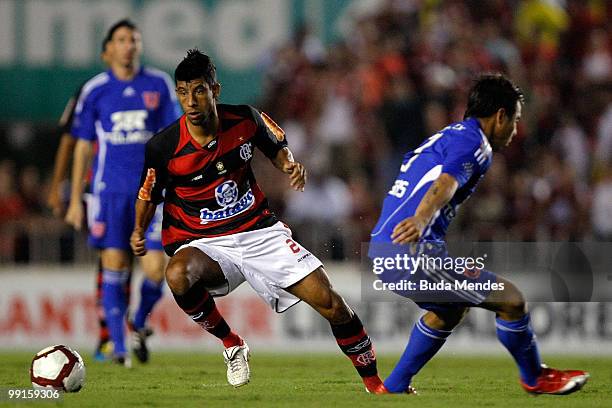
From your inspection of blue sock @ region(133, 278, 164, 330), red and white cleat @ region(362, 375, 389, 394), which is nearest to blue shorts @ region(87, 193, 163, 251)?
blue sock @ region(133, 278, 164, 330)

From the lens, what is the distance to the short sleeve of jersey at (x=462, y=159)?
672 centimetres

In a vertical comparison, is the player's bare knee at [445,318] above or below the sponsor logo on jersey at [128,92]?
below

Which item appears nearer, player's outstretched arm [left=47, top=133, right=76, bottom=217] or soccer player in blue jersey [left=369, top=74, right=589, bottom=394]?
soccer player in blue jersey [left=369, top=74, right=589, bottom=394]

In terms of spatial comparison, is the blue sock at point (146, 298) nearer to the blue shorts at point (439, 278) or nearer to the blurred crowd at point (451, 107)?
the blurred crowd at point (451, 107)

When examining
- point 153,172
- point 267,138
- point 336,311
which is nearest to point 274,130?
point 267,138

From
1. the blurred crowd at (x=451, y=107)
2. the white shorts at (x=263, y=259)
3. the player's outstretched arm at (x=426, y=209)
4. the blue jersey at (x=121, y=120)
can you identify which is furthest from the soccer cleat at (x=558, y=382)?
the blurred crowd at (x=451, y=107)

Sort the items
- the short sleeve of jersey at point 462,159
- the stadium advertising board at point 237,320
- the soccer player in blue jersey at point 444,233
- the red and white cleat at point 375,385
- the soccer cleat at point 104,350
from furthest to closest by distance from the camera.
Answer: the stadium advertising board at point 237,320 < the soccer cleat at point 104,350 < the red and white cleat at point 375,385 < the soccer player in blue jersey at point 444,233 < the short sleeve of jersey at point 462,159

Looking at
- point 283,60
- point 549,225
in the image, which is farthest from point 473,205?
point 283,60

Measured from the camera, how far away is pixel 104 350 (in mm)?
10492

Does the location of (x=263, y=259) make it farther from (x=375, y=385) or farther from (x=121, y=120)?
(x=121, y=120)

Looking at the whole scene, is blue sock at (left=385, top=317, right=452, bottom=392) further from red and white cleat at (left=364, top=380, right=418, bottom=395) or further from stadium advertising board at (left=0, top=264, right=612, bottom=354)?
stadium advertising board at (left=0, top=264, right=612, bottom=354)

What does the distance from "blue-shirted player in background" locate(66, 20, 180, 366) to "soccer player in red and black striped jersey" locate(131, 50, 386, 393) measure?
2.41 metres

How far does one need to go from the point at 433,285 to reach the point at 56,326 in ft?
22.3

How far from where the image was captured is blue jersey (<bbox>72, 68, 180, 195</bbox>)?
384 inches
